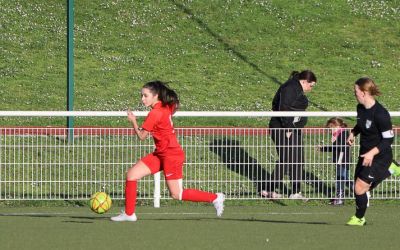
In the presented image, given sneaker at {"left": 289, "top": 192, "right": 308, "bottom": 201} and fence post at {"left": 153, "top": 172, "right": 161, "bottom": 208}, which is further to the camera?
sneaker at {"left": 289, "top": 192, "right": 308, "bottom": 201}

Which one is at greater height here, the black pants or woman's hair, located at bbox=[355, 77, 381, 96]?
woman's hair, located at bbox=[355, 77, 381, 96]

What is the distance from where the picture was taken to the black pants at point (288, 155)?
15766mm

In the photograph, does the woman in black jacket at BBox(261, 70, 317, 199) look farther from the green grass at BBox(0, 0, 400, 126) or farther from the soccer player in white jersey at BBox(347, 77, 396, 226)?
the green grass at BBox(0, 0, 400, 126)

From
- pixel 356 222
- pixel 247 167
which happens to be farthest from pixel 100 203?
pixel 247 167

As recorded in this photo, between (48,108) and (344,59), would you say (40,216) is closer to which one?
(48,108)

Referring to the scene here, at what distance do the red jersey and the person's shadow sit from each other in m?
2.81

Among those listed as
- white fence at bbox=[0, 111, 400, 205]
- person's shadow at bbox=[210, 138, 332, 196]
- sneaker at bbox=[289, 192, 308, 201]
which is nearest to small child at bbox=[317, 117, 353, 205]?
white fence at bbox=[0, 111, 400, 205]

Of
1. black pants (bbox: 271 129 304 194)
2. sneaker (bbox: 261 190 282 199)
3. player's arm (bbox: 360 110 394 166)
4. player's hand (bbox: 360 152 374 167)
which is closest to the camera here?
player's hand (bbox: 360 152 374 167)

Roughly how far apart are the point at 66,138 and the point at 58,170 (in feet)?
1.66

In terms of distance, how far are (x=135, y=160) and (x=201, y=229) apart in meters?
3.12

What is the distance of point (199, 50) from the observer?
3356 centimetres

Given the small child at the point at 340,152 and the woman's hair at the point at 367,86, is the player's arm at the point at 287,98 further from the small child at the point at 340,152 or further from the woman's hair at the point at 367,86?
the woman's hair at the point at 367,86

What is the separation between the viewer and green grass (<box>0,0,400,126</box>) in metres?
29.2

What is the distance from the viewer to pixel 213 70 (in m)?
31.8
